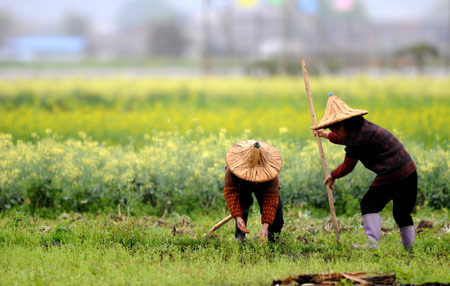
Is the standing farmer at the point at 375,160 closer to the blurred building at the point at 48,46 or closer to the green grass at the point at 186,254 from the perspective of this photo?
the green grass at the point at 186,254

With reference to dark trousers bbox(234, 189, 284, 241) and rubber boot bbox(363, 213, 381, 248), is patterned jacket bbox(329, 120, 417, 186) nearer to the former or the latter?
rubber boot bbox(363, 213, 381, 248)

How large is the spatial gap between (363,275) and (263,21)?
222ft

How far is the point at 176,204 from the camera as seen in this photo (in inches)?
269

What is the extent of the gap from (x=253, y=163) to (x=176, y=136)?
3.15m

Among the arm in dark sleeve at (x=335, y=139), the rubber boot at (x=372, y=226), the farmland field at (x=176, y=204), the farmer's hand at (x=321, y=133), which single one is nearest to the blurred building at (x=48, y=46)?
the farmland field at (x=176, y=204)

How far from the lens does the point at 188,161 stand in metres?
7.15

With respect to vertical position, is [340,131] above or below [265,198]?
above

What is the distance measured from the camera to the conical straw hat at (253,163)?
464cm

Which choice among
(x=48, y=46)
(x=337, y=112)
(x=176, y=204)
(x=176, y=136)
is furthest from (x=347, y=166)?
(x=48, y=46)

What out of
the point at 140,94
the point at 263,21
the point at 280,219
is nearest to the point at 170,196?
the point at 280,219

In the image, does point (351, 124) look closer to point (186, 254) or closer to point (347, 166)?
point (347, 166)

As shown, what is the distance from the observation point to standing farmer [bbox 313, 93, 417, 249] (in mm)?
4754

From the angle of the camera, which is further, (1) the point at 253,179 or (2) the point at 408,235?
(2) the point at 408,235

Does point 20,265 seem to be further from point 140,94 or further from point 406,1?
point 406,1
